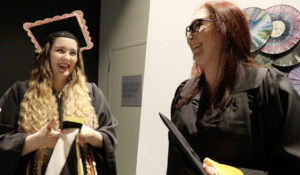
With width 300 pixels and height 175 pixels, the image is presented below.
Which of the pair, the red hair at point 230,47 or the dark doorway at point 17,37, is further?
the dark doorway at point 17,37

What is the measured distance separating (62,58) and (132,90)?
1.54m

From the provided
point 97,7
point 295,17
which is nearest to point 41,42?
point 295,17

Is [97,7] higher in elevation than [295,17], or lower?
higher

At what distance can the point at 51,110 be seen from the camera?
151cm

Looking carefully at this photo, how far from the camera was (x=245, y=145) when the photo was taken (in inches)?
38.4

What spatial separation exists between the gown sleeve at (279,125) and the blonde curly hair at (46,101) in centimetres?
95

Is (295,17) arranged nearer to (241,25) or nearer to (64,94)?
(241,25)

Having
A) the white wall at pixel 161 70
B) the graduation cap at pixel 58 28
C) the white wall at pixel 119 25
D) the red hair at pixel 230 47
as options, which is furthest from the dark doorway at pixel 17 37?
the red hair at pixel 230 47

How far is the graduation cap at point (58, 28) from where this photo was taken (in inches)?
63.2

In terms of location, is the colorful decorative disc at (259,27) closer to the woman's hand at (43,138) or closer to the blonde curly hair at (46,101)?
the blonde curly hair at (46,101)

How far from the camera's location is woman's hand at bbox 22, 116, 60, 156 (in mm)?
1287

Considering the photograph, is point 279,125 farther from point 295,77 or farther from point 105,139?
point 105,139

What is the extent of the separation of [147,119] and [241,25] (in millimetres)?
Result: 1140

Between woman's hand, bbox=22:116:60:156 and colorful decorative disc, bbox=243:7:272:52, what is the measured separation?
1.14 m
